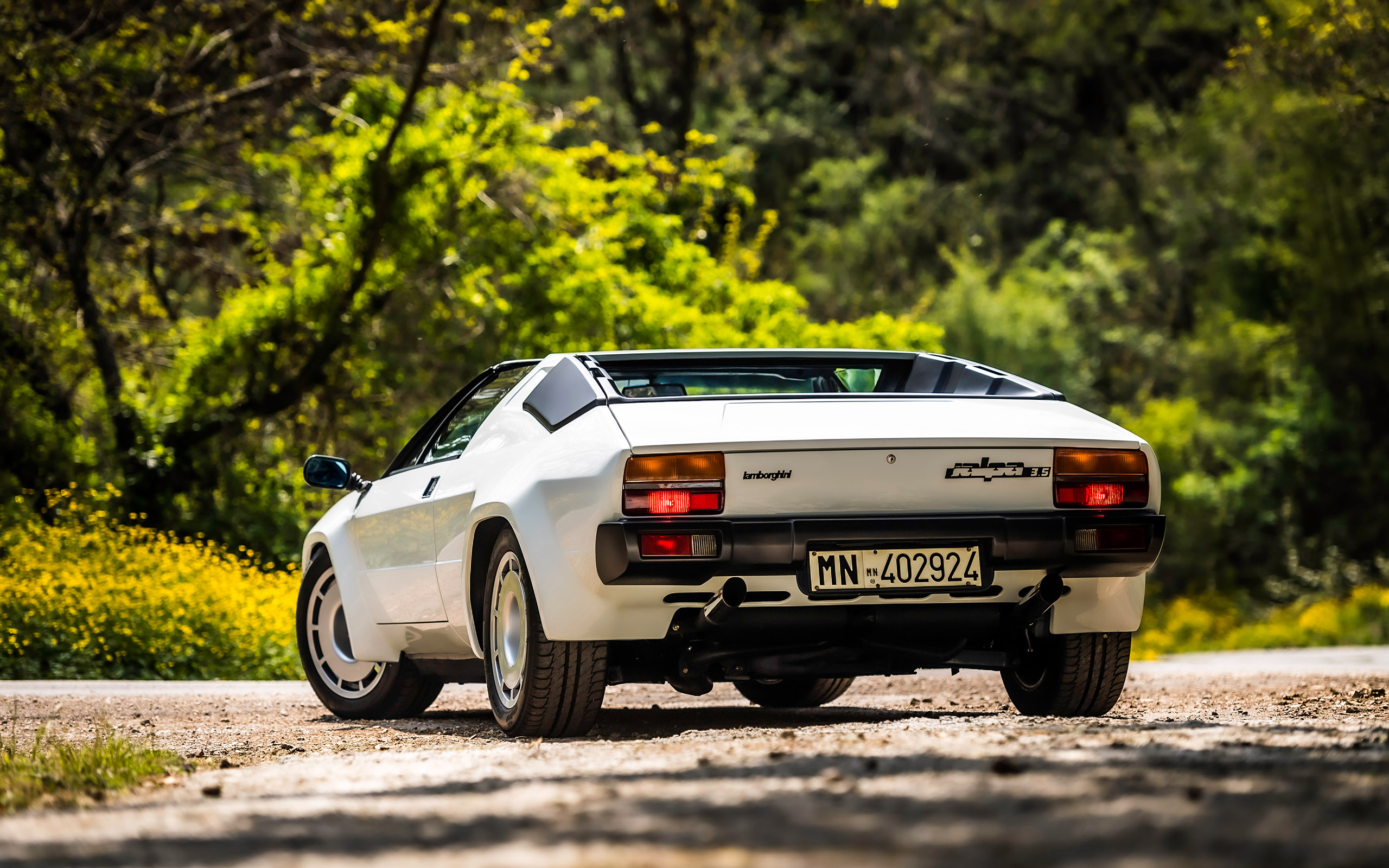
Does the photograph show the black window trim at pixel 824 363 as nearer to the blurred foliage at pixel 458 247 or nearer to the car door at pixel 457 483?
the car door at pixel 457 483

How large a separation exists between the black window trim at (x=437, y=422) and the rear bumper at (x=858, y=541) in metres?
1.80

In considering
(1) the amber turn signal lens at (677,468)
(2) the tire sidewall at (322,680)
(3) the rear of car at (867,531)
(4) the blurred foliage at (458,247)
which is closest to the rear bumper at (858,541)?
(3) the rear of car at (867,531)

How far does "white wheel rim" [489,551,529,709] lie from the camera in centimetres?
580

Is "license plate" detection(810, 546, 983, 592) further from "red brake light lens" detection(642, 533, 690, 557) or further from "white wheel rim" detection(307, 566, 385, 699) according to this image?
"white wheel rim" detection(307, 566, 385, 699)

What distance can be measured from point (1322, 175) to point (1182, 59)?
10518 mm

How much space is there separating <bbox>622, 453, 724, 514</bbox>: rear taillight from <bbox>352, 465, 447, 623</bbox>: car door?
5.42 ft

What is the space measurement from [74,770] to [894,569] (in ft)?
8.82

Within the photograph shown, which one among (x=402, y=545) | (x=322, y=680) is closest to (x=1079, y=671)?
(x=402, y=545)

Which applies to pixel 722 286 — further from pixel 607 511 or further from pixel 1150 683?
pixel 607 511

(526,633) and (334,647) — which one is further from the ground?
(526,633)

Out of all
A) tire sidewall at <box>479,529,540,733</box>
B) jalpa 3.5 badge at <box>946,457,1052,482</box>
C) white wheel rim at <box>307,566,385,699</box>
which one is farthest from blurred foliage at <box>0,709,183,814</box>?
jalpa 3.5 badge at <box>946,457,1052,482</box>

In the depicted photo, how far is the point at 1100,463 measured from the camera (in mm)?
5652

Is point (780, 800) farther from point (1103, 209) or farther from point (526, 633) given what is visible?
point (1103, 209)

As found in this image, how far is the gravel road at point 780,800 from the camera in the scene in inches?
114
